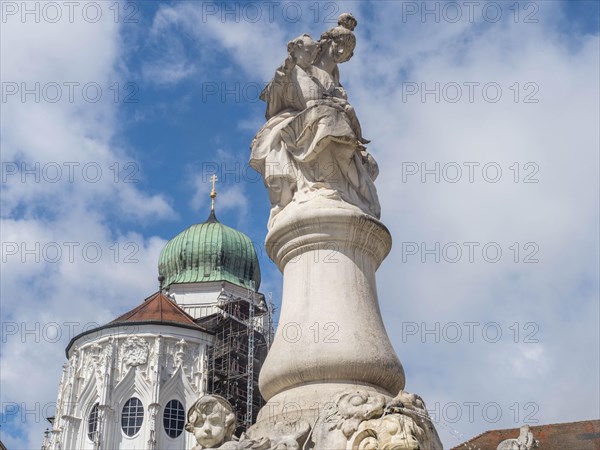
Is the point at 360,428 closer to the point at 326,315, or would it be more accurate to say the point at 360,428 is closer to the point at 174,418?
the point at 326,315

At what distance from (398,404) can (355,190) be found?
2525mm

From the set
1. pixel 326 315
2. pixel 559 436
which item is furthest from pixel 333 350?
pixel 559 436

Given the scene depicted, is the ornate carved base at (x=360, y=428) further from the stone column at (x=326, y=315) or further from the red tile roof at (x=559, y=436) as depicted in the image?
the red tile roof at (x=559, y=436)

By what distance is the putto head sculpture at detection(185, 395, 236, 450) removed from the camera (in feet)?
19.6

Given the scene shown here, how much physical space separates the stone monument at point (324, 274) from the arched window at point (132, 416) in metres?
36.1

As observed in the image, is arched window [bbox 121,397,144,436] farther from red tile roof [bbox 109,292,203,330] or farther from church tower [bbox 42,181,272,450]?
red tile roof [bbox 109,292,203,330]

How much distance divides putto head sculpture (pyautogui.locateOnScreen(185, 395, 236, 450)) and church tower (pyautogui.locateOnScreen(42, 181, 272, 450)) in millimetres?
35532

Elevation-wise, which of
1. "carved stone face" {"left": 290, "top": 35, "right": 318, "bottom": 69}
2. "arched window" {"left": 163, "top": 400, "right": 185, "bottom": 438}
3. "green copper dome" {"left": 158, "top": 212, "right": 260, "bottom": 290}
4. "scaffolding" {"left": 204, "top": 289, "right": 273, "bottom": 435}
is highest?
"green copper dome" {"left": 158, "top": 212, "right": 260, "bottom": 290}

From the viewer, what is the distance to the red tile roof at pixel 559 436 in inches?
664

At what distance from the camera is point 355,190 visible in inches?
302

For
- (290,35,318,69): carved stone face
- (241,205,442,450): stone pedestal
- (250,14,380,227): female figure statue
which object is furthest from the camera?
(290,35,318,69): carved stone face

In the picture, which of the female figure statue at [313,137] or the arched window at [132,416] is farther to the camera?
the arched window at [132,416]

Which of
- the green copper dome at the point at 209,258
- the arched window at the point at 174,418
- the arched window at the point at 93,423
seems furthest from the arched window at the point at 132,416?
the green copper dome at the point at 209,258

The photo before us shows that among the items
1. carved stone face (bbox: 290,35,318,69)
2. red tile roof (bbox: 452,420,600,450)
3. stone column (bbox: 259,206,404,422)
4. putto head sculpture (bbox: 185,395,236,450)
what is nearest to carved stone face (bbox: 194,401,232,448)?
putto head sculpture (bbox: 185,395,236,450)
